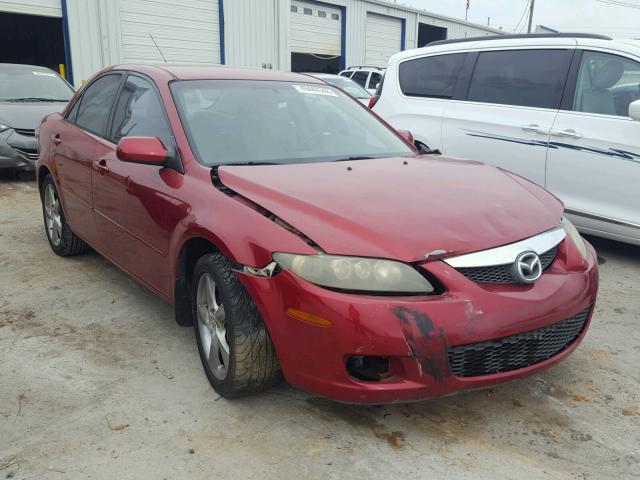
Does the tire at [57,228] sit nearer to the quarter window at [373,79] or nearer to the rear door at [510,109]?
the rear door at [510,109]

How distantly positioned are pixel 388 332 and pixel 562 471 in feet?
2.77

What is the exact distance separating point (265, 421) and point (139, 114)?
6.60 ft

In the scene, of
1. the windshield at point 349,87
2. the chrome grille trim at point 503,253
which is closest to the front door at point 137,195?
the chrome grille trim at point 503,253

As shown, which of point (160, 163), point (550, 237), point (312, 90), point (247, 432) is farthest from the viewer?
point (312, 90)

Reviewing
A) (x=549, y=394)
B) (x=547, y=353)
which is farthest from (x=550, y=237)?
(x=549, y=394)

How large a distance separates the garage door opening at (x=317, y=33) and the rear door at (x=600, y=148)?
16.7 m

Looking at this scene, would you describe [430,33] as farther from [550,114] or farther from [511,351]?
[511,351]

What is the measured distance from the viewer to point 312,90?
12.7 feet

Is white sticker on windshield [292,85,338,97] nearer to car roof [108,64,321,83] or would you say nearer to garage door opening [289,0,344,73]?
car roof [108,64,321,83]

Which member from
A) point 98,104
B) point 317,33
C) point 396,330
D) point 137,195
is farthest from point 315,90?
point 317,33

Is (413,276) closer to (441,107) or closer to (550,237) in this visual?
(550,237)

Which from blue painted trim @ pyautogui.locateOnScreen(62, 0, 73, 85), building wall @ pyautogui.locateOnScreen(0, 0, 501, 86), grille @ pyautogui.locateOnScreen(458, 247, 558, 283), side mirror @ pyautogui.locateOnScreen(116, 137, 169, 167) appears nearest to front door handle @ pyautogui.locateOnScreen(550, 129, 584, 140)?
grille @ pyautogui.locateOnScreen(458, 247, 558, 283)

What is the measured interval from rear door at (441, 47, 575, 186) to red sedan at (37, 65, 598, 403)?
6.33ft

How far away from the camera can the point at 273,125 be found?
11.1ft
